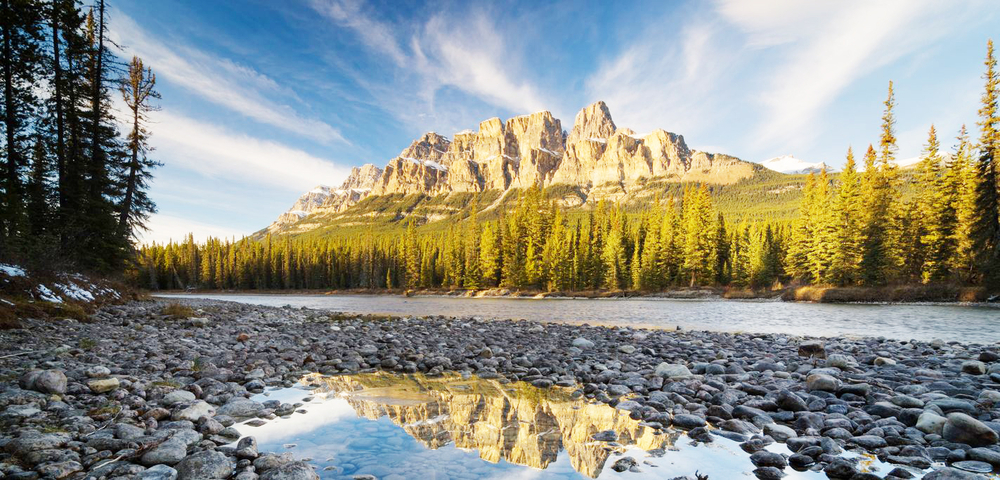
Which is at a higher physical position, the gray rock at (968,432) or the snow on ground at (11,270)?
the snow on ground at (11,270)

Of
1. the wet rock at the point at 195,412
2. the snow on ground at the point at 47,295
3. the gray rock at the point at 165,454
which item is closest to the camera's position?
the gray rock at the point at 165,454

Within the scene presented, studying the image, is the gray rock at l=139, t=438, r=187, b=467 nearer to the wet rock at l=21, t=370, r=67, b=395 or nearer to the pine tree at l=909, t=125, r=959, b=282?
the wet rock at l=21, t=370, r=67, b=395

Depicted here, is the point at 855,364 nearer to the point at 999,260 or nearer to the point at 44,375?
the point at 44,375

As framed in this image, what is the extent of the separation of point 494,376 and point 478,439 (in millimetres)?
3009

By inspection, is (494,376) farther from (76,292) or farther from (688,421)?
(76,292)

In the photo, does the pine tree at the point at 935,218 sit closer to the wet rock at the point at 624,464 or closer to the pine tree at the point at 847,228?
the pine tree at the point at 847,228

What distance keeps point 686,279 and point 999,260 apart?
91.8 ft

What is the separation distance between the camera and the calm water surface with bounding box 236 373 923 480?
11.3 ft

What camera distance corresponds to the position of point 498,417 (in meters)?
4.94

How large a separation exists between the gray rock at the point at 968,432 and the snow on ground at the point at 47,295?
17.1 meters

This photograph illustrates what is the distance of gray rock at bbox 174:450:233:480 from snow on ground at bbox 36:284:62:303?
1202 cm

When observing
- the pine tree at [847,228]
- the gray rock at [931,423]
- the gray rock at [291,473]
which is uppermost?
the pine tree at [847,228]

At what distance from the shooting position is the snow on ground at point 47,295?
35.9 feet

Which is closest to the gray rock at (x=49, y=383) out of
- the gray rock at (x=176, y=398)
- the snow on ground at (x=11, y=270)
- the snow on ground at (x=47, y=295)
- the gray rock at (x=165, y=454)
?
the gray rock at (x=176, y=398)
